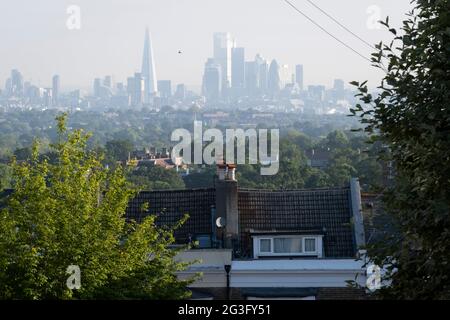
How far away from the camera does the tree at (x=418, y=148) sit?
1193 cm

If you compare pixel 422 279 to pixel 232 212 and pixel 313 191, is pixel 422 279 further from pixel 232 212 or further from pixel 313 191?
pixel 313 191

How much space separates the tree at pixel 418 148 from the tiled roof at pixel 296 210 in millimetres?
15871

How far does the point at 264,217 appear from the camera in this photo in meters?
30.3

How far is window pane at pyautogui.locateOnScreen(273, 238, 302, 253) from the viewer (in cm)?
2805

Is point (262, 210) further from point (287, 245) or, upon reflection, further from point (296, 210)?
point (287, 245)

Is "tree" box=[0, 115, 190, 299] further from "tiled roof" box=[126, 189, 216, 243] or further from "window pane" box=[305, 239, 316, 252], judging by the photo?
"tiled roof" box=[126, 189, 216, 243]

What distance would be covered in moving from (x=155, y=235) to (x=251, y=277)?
18.9ft

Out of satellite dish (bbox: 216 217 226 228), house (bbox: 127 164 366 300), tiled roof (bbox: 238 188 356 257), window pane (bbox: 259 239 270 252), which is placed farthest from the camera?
tiled roof (bbox: 238 188 356 257)

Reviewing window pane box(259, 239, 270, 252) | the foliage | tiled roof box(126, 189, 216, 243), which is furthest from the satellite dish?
the foliage

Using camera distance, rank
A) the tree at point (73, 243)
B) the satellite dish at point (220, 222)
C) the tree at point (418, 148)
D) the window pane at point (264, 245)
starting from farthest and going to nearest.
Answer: the satellite dish at point (220, 222) < the window pane at point (264, 245) < the tree at point (73, 243) < the tree at point (418, 148)

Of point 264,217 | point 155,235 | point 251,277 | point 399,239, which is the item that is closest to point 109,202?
point 155,235

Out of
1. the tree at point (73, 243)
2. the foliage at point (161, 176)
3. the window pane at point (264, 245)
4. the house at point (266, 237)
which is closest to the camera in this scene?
the tree at point (73, 243)

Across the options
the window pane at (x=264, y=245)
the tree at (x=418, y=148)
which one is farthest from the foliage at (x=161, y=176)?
the tree at (x=418, y=148)

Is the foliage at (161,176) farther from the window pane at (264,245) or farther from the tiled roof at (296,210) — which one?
the window pane at (264,245)
